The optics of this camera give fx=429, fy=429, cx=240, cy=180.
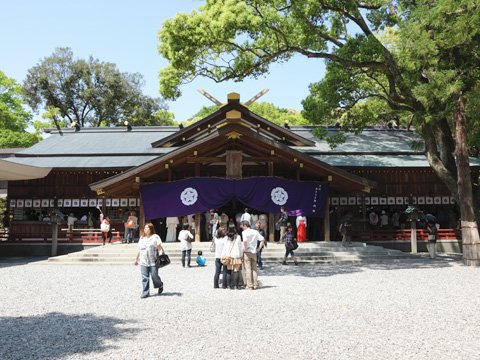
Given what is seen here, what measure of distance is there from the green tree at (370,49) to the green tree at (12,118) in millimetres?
25363

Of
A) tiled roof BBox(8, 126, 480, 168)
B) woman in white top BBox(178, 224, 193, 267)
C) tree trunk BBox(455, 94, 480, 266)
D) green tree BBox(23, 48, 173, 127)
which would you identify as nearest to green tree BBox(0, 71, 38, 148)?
green tree BBox(23, 48, 173, 127)

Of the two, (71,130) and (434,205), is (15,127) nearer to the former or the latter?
(71,130)

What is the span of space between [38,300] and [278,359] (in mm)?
6011

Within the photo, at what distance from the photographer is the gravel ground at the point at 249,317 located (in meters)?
5.44

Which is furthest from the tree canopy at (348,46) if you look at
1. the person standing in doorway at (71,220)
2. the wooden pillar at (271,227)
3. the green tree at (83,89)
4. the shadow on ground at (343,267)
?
the green tree at (83,89)

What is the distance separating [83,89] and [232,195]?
27582 millimetres

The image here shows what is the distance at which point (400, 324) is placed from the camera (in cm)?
662

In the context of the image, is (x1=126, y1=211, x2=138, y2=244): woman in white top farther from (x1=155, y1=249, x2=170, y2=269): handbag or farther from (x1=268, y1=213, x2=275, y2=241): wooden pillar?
(x1=155, y1=249, x2=170, y2=269): handbag

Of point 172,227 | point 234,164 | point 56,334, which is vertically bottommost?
point 56,334

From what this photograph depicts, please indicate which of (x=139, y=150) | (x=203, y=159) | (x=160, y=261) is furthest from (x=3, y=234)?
(x=160, y=261)

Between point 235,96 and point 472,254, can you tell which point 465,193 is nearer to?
point 472,254

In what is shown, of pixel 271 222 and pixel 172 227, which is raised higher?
pixel 271 222

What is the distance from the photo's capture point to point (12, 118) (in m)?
36.3

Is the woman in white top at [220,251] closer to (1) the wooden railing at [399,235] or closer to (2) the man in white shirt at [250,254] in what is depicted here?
(2) the man in white shirt at [250,254]
